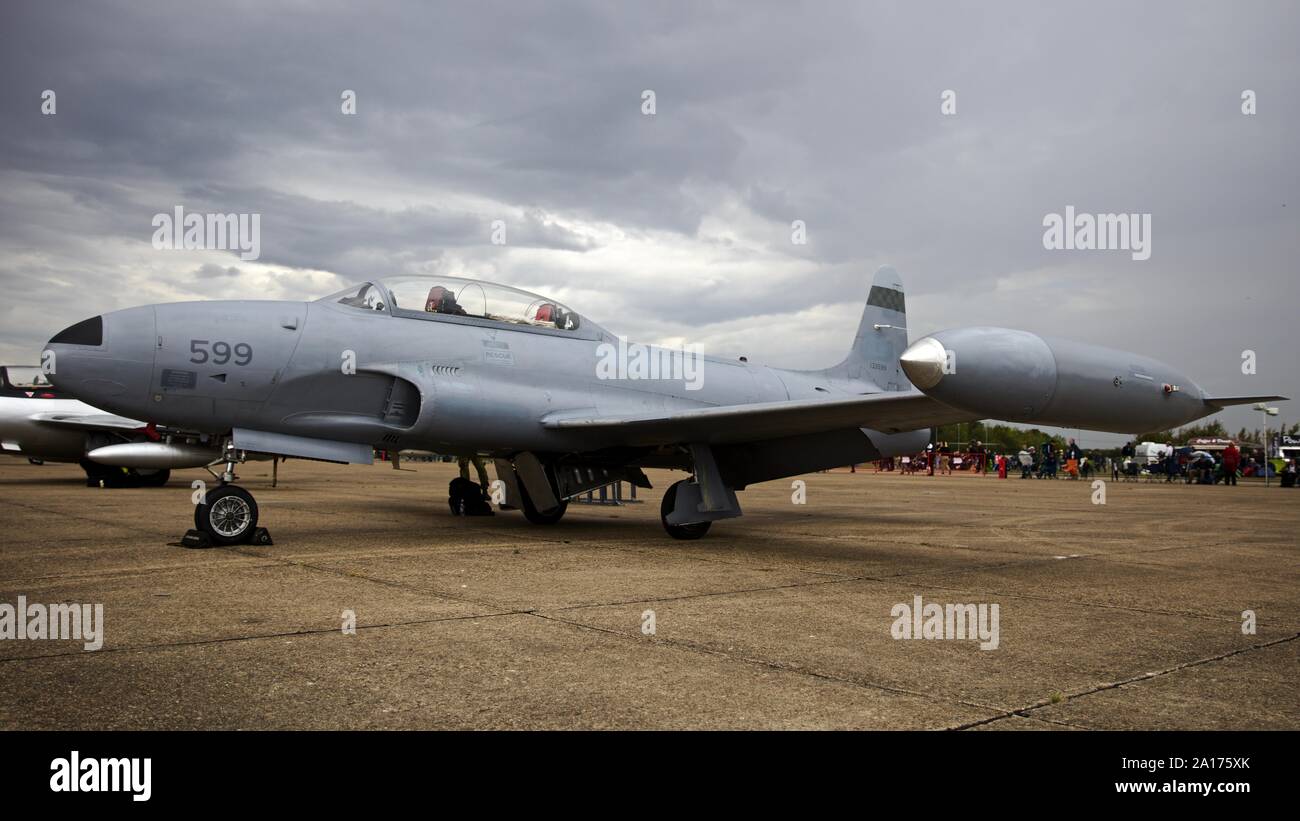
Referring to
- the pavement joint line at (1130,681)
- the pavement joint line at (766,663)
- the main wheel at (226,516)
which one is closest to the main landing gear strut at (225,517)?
the main wheel at (226,516)

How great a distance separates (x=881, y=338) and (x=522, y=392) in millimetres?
7317

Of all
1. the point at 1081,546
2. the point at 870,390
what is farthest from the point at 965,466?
the point at 1081,546

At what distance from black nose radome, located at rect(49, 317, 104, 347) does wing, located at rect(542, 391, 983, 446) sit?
13.2 feet

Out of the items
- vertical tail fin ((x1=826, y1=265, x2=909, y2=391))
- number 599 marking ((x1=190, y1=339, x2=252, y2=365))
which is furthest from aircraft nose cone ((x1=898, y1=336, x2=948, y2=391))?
vertical tail fin ((x1=826, y1=265, x2=909, y2=391))

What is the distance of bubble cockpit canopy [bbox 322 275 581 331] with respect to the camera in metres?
8.62

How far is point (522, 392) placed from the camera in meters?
9.06

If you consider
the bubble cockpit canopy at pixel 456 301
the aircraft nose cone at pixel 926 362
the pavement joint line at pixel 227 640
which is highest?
the bubble cockpit canopy at pixel 456 301

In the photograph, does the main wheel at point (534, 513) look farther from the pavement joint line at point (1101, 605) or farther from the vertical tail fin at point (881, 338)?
the pavement joint line at point (1101, 605)

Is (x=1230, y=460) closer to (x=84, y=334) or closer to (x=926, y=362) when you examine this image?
(x=926, y=362)

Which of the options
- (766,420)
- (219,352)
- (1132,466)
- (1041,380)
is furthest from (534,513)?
(1132,466)

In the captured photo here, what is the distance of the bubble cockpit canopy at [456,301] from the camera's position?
8.62m

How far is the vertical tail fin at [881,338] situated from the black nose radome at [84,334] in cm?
995

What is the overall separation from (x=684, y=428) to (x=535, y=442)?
1626mm
